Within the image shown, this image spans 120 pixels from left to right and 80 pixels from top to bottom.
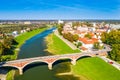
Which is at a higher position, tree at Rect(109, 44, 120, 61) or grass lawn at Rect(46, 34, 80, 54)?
tree at Rect(109, 44, 120, 61)

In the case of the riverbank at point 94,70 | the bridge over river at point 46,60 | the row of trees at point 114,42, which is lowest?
the riverbank at point 94,70

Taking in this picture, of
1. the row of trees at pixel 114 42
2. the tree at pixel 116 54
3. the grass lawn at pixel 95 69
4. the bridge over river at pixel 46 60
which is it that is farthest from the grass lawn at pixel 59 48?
the tree at pixel 116 54

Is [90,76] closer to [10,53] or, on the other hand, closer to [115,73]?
[115,73]

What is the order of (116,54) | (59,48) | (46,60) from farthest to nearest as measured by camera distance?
(59,48) < (116,54) < (46,60)

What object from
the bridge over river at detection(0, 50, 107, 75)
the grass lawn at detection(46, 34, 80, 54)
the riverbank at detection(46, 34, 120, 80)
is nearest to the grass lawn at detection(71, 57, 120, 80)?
the riverbank at detection(46, 34, 120, 80)

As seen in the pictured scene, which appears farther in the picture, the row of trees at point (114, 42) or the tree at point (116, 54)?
the row of trees at point (114, 42)

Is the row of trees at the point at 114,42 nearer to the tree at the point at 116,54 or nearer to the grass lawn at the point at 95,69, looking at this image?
the tree at the point at 116,54

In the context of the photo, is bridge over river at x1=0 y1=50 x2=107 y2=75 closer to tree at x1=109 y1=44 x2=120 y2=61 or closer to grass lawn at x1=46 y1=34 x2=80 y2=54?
tree at x1=109 y1=44 x2=120 y2=61

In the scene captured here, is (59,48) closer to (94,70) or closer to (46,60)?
(46,60)


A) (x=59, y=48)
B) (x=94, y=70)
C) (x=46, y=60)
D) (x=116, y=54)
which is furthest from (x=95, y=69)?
(x=59, y=48)
